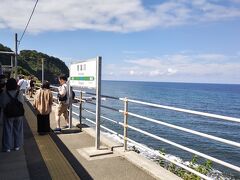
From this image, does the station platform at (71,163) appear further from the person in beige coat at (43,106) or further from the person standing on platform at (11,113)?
the person in beige coat at (43,106)

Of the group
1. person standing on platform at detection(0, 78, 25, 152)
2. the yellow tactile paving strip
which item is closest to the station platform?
the yellow tactile paving strip

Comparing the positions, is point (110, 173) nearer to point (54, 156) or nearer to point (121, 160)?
point (121, 160)

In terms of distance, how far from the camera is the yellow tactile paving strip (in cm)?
512

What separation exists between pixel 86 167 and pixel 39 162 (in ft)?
3.09

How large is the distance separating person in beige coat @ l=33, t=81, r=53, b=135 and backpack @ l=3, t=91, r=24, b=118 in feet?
4.93

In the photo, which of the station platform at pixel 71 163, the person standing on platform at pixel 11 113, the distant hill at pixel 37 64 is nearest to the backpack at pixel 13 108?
the person standing on platform at pixel 11 113

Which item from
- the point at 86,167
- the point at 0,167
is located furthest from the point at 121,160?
the point at 0,167

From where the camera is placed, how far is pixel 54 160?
5.91m

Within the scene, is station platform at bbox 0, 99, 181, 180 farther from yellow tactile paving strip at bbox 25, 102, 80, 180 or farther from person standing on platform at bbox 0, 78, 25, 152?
person standing on platform at bbox 0, 78, 25, 152

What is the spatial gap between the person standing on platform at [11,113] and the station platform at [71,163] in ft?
0.68

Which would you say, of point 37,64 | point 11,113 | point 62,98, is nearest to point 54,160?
point 11,113

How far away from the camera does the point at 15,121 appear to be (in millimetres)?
6844

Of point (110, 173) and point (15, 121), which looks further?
point (15, 121)

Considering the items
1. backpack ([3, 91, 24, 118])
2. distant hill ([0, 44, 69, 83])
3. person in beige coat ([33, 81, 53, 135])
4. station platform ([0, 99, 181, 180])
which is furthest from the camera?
distant hill ([0, 44, 69, 83])
